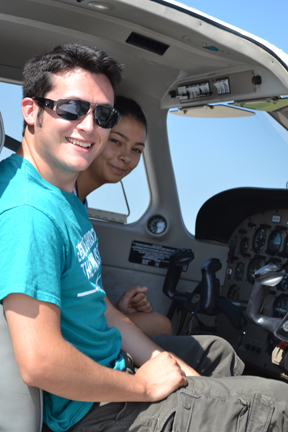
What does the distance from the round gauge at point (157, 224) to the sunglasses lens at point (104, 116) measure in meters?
1.88

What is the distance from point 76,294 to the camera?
125 centimetres

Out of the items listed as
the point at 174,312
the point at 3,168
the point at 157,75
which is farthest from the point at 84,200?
the point at 3,168

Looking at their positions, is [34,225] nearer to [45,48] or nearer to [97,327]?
[97,327]

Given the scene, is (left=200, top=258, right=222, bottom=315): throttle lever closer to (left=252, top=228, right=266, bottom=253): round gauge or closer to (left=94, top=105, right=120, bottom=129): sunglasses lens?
(left=252, top=228, right=266, bottom=253): round gauge

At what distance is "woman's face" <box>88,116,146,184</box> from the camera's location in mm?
2504

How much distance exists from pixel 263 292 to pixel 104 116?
1.38 meters

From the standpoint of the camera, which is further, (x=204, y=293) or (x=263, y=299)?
(x=204, y=293)

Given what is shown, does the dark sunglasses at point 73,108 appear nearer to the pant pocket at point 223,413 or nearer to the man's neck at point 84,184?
the pant pocket at point 223,413

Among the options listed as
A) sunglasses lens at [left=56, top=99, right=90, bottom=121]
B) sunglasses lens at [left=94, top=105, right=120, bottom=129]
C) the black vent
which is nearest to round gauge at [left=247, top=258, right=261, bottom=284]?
the black vent

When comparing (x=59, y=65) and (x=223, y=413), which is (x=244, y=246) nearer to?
(x=223, y=413)

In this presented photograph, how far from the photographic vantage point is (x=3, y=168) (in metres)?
1.23

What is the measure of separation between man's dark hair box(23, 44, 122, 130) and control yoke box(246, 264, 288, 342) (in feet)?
4.14

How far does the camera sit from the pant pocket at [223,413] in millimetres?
1275

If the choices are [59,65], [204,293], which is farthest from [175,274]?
[59,65]
